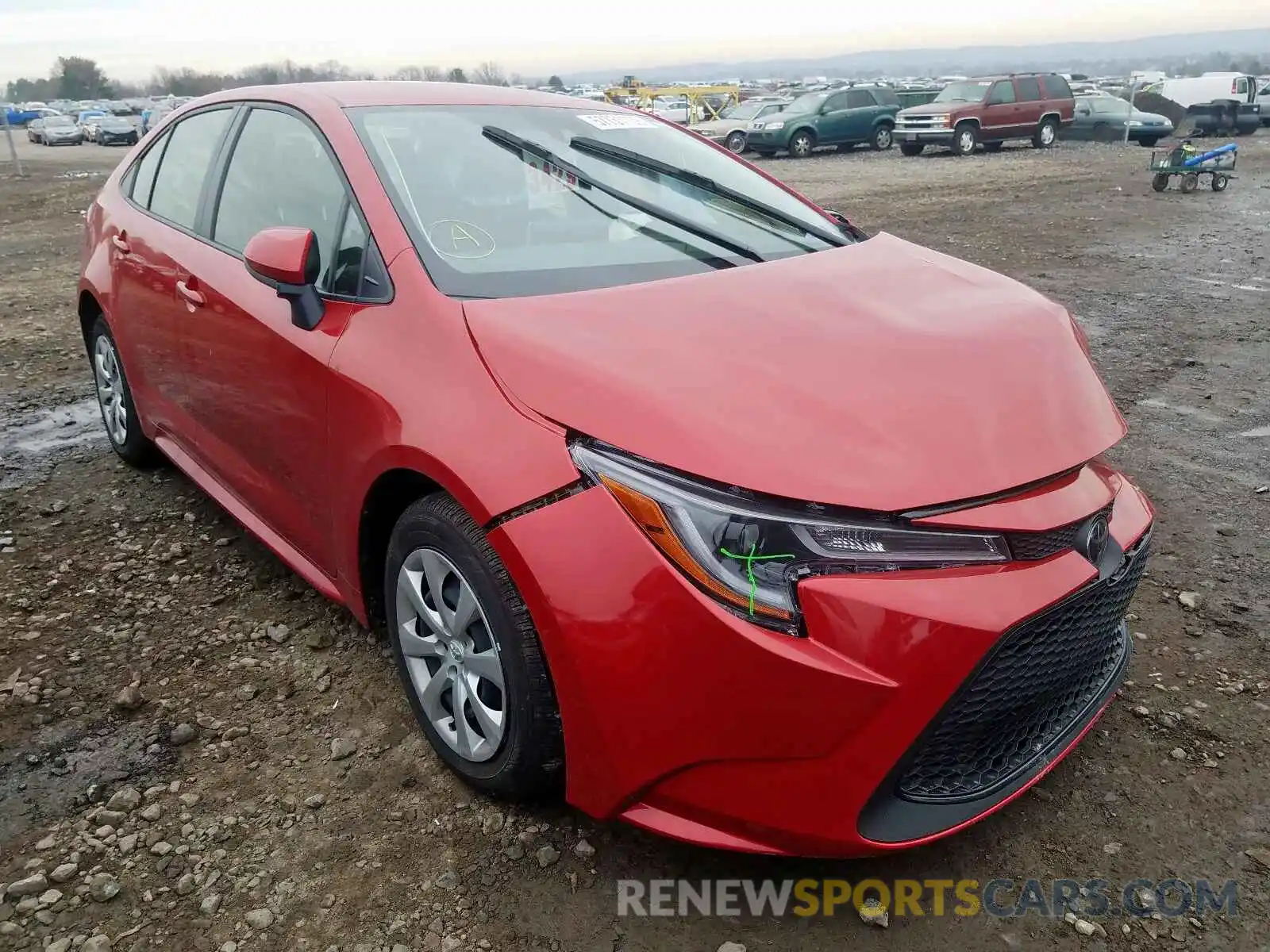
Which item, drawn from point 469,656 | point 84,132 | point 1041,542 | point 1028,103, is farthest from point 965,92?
point 84,132

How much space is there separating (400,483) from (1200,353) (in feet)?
17.8

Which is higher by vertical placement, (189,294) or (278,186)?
(278,186)

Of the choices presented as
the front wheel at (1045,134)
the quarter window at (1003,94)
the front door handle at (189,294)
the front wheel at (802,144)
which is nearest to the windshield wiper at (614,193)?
the front door handle at (189,294)

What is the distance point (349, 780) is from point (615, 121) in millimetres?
2200

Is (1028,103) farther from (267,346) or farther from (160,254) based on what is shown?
(267,346)

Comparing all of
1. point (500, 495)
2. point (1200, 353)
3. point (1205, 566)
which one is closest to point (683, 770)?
point (500, 495)

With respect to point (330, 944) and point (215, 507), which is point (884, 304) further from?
point (215, 507)

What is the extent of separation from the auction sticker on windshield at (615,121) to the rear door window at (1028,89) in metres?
22.3

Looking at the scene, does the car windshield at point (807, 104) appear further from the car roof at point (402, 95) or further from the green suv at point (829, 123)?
the car roof at point (402, 95)

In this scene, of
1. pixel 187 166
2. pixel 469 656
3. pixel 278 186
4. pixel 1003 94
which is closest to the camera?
pixel 469 656

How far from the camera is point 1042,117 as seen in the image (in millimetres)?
22766

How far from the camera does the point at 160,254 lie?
3.43 m

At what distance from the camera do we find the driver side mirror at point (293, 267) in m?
2.39

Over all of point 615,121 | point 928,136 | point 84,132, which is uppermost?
point 84,132
